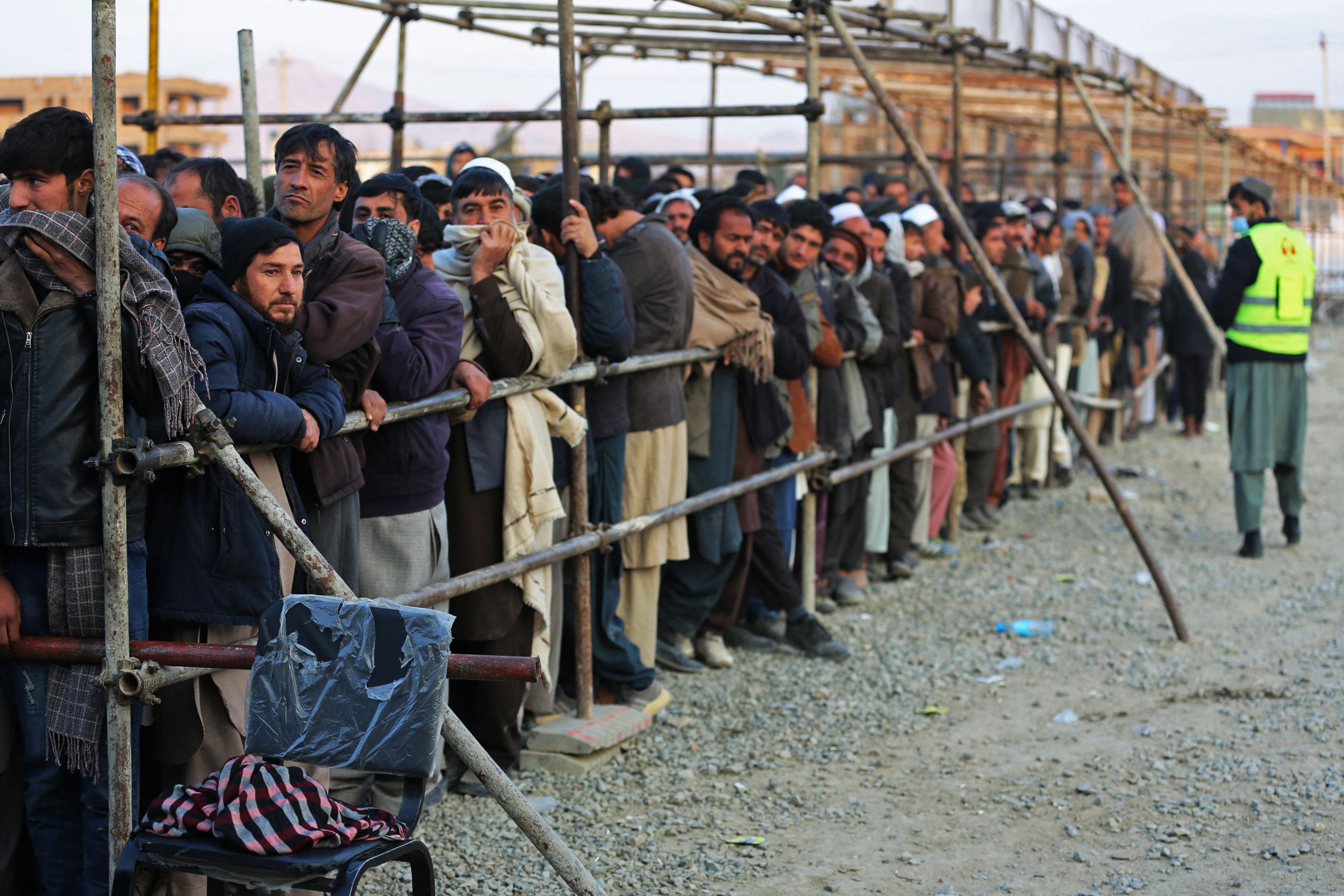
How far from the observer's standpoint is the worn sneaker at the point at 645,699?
5492 millimetres

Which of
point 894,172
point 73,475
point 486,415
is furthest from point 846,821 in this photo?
point 894,172

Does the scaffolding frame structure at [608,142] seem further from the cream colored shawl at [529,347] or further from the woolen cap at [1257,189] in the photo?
the woolen cap at [1257,189]

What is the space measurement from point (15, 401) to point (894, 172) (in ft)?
48.3

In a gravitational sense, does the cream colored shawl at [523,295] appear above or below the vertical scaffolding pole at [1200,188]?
below

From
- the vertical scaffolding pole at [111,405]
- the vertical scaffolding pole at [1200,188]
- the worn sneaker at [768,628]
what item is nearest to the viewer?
the vertical scaffolding pole at [111,405]

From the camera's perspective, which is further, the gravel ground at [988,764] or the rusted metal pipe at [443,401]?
the gravel ground at [988,764]

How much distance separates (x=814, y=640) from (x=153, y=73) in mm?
3903

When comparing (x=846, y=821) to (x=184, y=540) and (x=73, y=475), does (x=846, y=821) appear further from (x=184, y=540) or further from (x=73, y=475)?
(x=73, y=475)

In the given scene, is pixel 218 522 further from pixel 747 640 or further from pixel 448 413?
pixel 747 640

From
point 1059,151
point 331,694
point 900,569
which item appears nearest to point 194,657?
point 331,694

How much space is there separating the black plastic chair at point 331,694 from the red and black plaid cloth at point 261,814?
0.02 meters

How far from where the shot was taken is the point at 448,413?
4336 mm

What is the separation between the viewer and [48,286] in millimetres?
2971

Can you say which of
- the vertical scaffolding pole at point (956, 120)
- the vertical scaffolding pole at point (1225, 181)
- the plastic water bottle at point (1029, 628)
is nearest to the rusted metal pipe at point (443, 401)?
the plastic water bottle at point (1029, 628)
